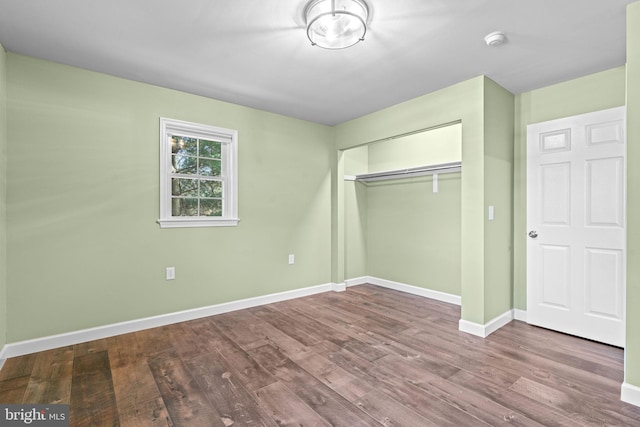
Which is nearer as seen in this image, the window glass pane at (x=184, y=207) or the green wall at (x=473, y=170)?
the green wall at (x=473, y=170)

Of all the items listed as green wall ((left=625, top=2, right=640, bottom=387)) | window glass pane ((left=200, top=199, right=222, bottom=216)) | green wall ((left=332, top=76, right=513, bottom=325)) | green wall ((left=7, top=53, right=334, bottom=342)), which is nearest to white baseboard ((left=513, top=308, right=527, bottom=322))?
green wall ((left=332, top=76, right=513, bottom=325))

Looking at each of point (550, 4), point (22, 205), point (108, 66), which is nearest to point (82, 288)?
point (22, 205)

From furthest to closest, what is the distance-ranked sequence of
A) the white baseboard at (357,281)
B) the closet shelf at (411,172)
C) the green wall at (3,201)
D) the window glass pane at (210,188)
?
the white baseboard at (357,281), the closet shelf at (411,172), the window glass pane at (210,188), the green wall at (3,201)

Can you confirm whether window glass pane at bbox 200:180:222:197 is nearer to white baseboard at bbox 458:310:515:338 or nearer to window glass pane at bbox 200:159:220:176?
window glass pane at bbox 200:159:220:176

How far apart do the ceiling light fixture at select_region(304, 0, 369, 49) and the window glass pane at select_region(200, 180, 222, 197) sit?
2.09 metres

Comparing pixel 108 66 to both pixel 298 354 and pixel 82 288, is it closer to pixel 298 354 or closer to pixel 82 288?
pixel 82 288

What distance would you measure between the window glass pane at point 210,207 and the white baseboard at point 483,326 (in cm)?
292

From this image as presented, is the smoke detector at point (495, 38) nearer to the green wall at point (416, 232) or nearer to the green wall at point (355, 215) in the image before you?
the green wall at point (416, 232)

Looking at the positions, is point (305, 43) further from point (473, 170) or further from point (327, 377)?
point (327, 377)

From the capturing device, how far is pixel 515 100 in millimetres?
3400

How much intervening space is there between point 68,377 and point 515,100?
4.73 metres

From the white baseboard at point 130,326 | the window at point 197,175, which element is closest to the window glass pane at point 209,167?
the window at point 197,175

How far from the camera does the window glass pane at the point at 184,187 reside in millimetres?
3445

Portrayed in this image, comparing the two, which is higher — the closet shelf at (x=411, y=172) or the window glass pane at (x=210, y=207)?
the closet shelf at (x=411, y=172)
